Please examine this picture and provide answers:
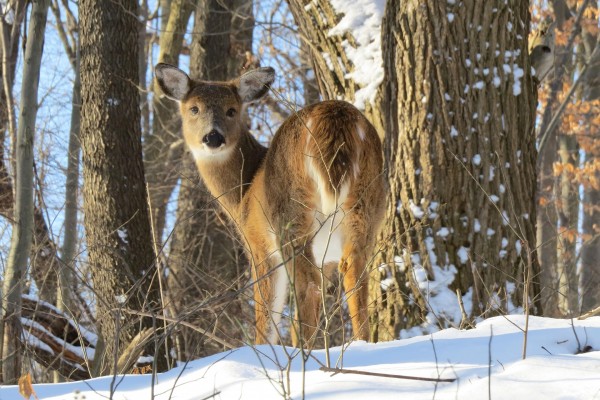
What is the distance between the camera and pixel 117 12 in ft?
25.4

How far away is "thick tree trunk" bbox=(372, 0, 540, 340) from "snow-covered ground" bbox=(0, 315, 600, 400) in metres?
2.25

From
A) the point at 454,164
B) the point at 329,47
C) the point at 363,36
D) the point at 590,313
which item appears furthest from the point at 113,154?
the point at 590,313

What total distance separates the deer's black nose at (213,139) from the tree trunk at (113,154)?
2.71ft

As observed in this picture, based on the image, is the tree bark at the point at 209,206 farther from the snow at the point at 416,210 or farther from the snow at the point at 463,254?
the snow at the point at 463,254

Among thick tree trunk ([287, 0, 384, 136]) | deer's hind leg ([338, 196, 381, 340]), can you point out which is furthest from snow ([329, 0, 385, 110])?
deer's hind leg ([338, 196, 381, 340])

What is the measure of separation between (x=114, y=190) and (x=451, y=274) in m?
2.75

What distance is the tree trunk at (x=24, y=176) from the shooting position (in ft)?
23.2

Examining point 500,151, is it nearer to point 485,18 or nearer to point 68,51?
point 485,18

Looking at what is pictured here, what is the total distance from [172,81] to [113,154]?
2.52 feet

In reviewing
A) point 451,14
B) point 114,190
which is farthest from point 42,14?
point 451,14

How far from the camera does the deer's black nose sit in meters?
6.96

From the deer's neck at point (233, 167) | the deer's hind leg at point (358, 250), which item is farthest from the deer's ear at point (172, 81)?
the deer's hind leg at point (358, 250)

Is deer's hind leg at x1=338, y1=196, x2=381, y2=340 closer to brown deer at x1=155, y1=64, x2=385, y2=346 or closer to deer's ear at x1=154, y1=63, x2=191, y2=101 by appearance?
brown deer at x1=155, y1=64, x2=385, y2=346

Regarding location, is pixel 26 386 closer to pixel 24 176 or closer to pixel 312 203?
pixel 312 203
